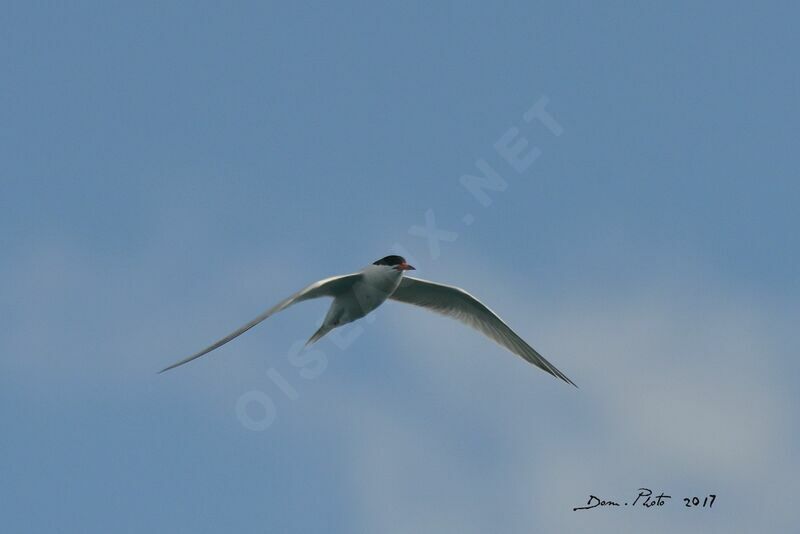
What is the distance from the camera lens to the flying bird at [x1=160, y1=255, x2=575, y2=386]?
52.5 ft

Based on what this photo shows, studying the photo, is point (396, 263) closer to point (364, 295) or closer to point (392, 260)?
point (392, 260)

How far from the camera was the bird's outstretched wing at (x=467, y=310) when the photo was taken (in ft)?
62.4

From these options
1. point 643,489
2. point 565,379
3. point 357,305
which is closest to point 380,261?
point 357,305

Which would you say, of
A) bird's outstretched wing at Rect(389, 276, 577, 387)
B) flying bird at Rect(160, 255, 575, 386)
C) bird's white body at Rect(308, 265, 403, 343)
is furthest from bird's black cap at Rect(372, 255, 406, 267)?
bird's outstretched wing at Rect(389, 276, 577, 387)

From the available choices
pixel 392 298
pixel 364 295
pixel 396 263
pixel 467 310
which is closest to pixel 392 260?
pixel 396 263

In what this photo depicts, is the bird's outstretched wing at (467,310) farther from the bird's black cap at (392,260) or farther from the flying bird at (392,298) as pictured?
the bird's black cap at (392,260)

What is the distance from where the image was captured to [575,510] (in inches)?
639

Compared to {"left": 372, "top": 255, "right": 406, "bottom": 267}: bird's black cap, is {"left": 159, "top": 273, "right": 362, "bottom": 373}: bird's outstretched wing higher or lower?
lower

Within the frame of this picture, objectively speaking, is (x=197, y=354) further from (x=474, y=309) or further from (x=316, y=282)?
(x=474, y=309)

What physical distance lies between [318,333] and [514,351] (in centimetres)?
392

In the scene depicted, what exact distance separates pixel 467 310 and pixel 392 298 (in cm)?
141

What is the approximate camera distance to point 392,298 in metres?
19.1

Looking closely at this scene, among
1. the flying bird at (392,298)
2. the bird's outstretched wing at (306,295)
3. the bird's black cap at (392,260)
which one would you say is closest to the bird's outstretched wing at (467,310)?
the flying bird at (392,298)

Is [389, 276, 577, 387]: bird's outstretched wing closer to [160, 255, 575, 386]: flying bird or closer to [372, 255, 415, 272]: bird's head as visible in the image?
[160, 255, 575, 386]: flying bird
